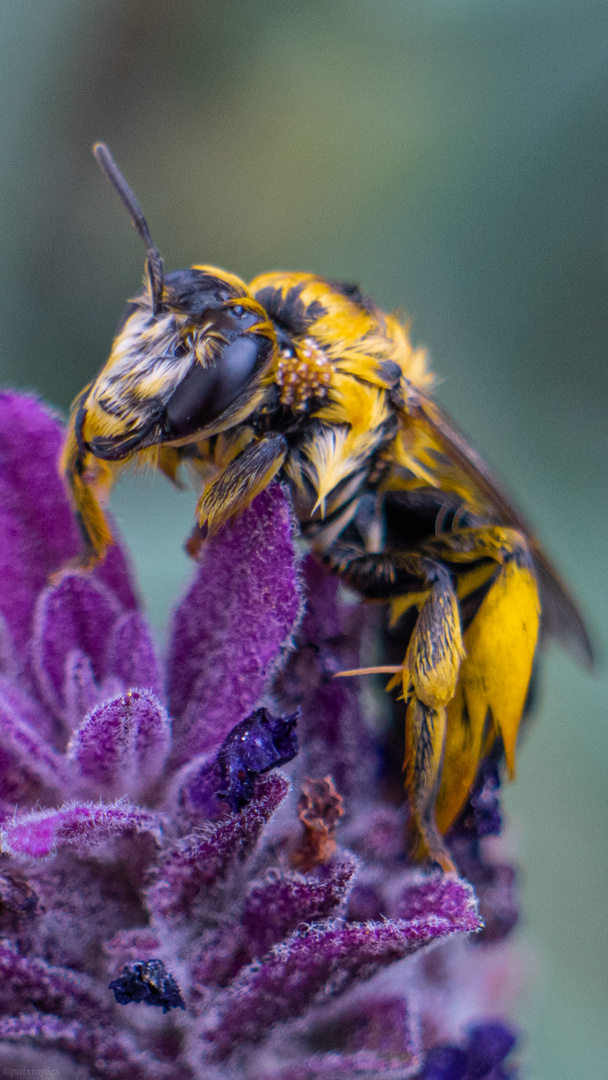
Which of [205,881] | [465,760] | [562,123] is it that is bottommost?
[205,881]

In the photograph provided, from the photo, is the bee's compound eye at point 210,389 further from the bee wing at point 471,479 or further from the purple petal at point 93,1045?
the purple petal at point 93,1045

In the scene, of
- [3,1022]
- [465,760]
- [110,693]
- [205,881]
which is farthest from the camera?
[465,760]

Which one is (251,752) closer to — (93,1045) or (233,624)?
(233,624)

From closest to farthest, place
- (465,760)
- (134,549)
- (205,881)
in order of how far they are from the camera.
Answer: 1. (205,881)
2. (465,760)
3. (134,549)

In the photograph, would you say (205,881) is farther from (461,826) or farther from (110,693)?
(461,826)

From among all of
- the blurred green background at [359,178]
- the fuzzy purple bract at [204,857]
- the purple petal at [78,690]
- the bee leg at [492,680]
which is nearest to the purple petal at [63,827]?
the fuzzy purple bract at [204,857]

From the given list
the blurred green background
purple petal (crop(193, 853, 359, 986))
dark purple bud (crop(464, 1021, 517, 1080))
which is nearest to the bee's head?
purple petal (crop(193, 853, 359, 986))

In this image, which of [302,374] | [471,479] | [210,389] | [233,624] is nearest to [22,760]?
[233,624]

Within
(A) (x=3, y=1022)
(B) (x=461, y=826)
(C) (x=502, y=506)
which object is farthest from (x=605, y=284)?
(A) (x=3, y=1022)

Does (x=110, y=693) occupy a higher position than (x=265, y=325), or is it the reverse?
(x=265, y=325)

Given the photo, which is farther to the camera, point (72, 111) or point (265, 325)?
point (72, 111)
